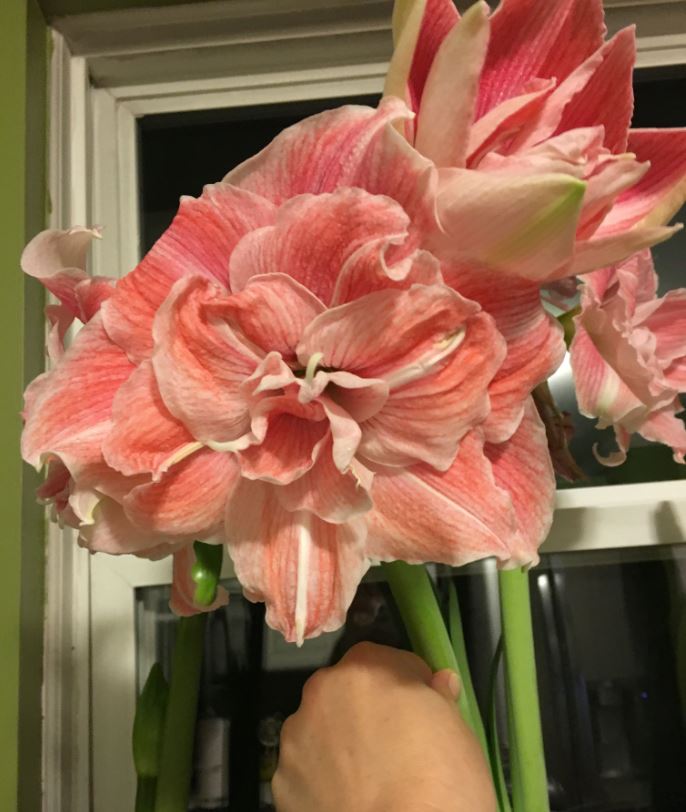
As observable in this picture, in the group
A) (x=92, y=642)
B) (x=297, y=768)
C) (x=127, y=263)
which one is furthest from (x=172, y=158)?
(x=297, y=768)

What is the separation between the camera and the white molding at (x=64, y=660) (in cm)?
92

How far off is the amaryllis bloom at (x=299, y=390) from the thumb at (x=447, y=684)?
0.13 metres

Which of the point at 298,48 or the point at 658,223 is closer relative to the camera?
the point at 658,223

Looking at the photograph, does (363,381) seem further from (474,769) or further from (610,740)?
(610,740)

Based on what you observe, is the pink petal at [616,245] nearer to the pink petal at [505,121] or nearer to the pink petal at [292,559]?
the pink petal at [505,121]

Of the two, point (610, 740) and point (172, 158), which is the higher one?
point (172, 158)

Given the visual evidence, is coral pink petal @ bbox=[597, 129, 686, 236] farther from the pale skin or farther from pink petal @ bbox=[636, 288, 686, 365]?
the pale skin

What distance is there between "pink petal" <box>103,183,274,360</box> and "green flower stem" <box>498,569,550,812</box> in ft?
1.27

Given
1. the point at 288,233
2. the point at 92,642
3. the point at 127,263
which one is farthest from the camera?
the point at 127,263

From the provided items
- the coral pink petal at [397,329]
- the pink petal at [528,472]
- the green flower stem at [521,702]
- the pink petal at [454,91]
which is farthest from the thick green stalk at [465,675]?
the pink petal at [454,91]

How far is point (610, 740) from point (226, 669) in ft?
1.70

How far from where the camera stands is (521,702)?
0.70 meters

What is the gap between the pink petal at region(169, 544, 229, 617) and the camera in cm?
57

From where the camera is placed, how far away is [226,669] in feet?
3.43
